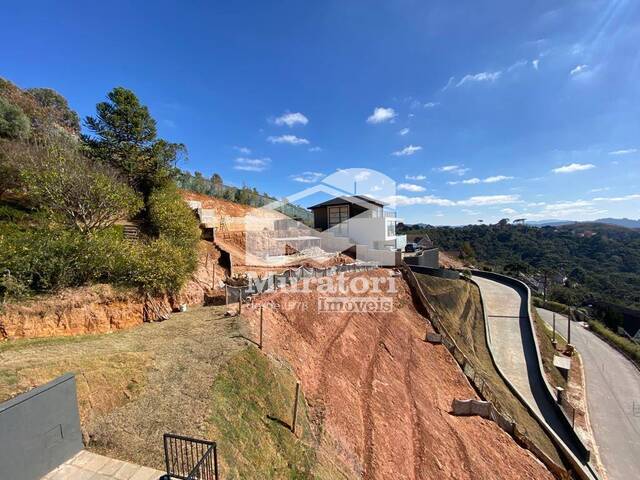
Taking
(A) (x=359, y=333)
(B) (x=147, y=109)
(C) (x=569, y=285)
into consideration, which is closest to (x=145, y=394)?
(A) (x=359, y=333)

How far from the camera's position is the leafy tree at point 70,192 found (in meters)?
8.83

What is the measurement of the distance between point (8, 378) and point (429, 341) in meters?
15.3

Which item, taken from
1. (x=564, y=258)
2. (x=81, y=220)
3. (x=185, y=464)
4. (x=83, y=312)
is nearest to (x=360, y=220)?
(x=81, y=220)

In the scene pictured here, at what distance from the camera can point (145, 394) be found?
17.4 feet

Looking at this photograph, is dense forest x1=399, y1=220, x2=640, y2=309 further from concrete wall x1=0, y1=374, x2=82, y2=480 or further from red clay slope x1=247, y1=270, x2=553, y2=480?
concrete wall x1=0, y1=374, x2=82, y2=480

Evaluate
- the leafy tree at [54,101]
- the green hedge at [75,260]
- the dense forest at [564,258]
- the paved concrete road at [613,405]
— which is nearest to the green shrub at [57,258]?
the green hedge at [75,260]

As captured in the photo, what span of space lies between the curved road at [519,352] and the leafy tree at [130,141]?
78.1ft

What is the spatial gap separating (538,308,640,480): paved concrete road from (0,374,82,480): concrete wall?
2011 cm

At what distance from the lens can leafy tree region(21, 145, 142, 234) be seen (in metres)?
8.83

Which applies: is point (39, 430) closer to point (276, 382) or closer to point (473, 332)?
point (276, 382)

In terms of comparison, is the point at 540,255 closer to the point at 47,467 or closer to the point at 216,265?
the point at 216,265

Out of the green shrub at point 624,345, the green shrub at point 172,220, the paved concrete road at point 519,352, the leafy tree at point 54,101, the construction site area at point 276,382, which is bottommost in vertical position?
the green shrub at point 624,345

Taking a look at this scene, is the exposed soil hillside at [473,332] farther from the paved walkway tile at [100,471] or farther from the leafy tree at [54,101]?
→ the leafy tree at [54,101]

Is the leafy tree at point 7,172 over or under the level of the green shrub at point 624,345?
over
